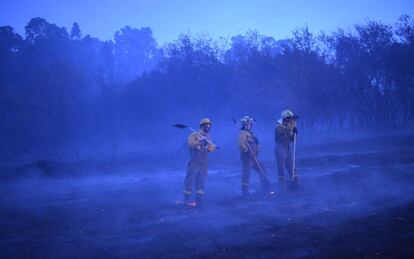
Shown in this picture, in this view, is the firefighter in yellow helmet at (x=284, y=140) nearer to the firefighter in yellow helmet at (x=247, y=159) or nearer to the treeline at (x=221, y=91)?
the firefighter in yellow helmet at (x=247, y=159)

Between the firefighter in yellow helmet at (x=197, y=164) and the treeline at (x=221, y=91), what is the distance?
62.8 ft

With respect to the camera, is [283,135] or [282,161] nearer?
[282,161]

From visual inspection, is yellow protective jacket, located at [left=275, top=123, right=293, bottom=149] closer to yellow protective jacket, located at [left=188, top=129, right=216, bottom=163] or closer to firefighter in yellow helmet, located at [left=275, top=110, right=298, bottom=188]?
firefighter in yellow helmet, located at [left=275, top=110, right=298, bottom=188]

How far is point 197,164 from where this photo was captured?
31.8ft

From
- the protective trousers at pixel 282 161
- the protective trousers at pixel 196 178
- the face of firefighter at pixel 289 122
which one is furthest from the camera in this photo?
the face of firefighter at pixel 289 122

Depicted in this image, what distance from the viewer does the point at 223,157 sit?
73.9 ft

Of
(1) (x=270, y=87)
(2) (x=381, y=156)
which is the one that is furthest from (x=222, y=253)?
(1) (x=270, y=87)

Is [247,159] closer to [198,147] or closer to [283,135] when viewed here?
[283,135]

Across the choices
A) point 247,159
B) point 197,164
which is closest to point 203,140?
point 197,164

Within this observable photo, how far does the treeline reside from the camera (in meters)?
29.1

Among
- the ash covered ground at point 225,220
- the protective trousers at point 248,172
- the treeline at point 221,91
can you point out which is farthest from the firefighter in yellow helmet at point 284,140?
the treeline at point 221,91

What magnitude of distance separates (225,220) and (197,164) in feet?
7.29

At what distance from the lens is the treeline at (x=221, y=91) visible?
29.1 meters

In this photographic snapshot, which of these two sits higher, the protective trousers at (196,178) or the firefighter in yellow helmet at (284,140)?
the firefighter in yellow helmet at (284,140)
